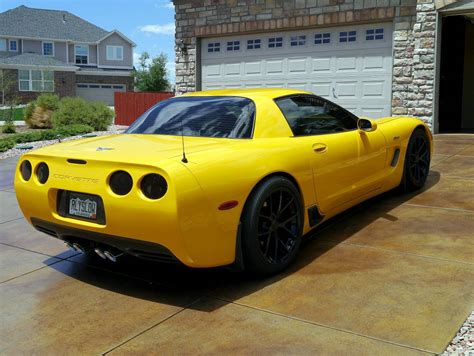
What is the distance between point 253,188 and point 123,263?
139cm

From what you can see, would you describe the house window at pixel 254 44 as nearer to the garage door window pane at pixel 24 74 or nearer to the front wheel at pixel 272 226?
the front wheel at pixel 272 226

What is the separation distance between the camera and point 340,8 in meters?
12.2

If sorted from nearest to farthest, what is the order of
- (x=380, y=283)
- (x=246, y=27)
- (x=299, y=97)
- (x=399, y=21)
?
(x=380, y=283)
(x=299, y=97)
(x=399, y=21)
(x=246, y=27)

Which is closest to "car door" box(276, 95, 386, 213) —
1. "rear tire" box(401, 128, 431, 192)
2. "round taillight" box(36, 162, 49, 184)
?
"rear tire" box(401, 128, 431, 192)

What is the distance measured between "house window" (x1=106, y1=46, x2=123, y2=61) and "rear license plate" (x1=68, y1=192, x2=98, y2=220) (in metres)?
48.2

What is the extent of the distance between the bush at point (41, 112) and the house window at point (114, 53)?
3058 centimetres

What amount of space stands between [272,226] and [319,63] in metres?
9.65

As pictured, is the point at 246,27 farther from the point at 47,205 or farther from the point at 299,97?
the point at 47,205

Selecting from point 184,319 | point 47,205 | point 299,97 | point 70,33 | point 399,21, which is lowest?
point 184,319

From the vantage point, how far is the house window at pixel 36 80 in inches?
1702

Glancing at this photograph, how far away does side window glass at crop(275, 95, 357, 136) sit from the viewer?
4.53 metres

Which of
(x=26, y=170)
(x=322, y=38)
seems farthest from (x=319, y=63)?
(x=26, y=170)

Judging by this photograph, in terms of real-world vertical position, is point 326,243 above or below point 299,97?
below

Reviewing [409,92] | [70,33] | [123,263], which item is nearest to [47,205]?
[123,263]
